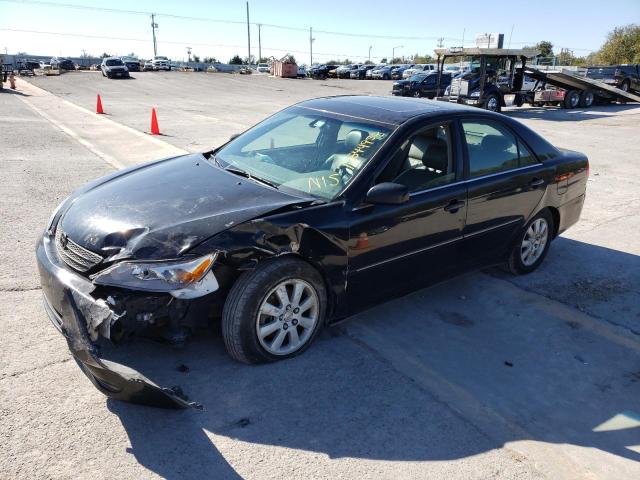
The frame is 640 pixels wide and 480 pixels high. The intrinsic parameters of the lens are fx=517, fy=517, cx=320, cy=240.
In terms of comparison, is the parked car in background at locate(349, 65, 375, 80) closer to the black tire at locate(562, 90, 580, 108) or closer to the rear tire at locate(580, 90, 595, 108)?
the rear tire at locate(580, 90, 595, 108)

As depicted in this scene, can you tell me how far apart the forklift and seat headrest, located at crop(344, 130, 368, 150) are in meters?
17.3

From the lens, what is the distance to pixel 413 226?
3.79m

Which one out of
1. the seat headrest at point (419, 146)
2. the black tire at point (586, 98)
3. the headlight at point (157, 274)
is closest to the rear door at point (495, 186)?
the seat headrest at point (419, 146)

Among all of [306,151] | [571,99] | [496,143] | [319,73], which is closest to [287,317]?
[306,151]

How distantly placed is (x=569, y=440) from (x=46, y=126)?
14731mm

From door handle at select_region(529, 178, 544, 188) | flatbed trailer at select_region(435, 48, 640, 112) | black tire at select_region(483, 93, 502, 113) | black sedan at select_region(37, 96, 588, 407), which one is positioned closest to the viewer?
black sedan at select_region(37, 96, 588, 407)

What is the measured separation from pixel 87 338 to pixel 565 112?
77.0ft

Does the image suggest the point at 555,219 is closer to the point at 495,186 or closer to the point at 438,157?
the point at 495,186

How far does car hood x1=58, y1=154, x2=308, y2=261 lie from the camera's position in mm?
2996

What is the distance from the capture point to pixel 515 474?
259 cm

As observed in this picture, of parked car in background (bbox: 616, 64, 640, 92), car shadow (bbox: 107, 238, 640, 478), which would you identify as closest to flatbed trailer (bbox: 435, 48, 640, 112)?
parked car in background (bbox: 616, 64, 640, 92)

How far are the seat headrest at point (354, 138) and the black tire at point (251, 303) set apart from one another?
3.57 feet

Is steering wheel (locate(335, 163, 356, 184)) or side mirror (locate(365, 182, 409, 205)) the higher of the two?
steering wheel (locate(335, 163, 356, 184))

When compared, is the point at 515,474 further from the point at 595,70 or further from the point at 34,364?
the point at 595,70
